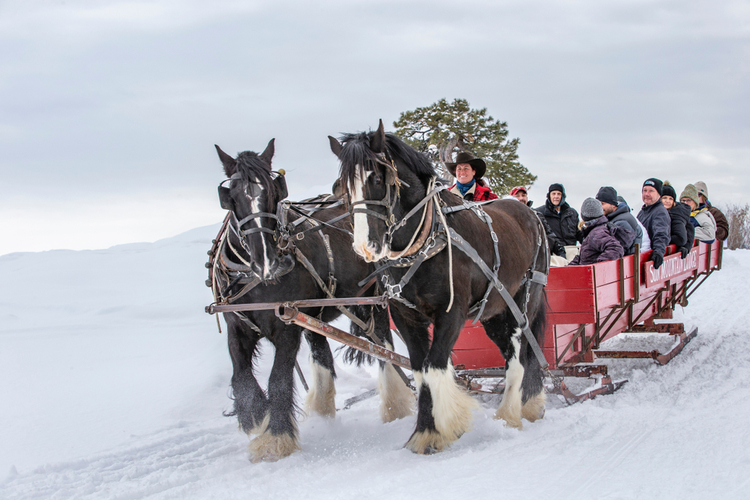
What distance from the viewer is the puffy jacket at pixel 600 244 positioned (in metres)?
5.45

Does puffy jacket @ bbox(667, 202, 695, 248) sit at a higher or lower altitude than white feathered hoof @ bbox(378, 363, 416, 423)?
higher

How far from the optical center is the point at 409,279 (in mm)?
3445

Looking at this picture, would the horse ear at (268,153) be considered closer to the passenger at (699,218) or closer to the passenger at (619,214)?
the passenger at (619,214)

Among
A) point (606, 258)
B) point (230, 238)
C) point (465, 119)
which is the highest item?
point (465, 119)

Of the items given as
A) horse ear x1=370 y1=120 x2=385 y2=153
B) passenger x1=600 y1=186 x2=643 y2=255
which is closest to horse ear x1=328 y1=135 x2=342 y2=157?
horse ear x1=370 y1=120 x2=385 y2=153

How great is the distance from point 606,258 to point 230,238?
3721 mm

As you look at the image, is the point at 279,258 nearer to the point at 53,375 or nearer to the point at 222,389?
the point at 222,389

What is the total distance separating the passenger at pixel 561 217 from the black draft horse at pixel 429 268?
2.78m

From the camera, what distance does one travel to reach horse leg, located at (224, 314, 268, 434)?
4.01 meters

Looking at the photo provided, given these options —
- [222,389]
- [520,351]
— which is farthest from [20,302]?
[520,351]

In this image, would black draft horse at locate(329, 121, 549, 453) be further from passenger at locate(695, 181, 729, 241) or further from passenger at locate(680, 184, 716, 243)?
passenger at locate(695, 181, 729, 241)

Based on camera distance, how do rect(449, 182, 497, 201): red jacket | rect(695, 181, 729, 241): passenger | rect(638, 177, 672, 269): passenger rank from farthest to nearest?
rect(695, 181, 729, 241): passenger < rect(638, 177, 672, 269): passenger < rect(449, 182, 497, 201): red jacket

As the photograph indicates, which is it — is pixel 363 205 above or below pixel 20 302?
above

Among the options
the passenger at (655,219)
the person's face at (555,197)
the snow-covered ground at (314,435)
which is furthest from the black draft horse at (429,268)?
the person's face at (555,197)
